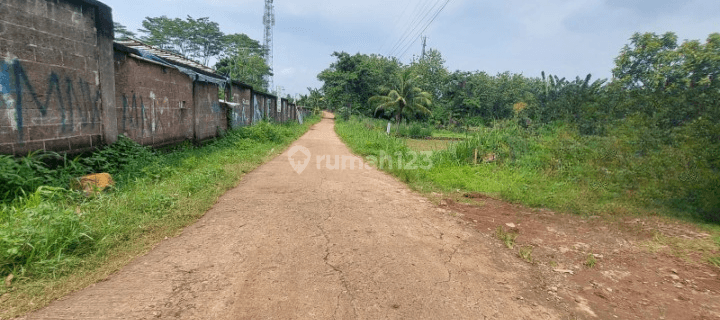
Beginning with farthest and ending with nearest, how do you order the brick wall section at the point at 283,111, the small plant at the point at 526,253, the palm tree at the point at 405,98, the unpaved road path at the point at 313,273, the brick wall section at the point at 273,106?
the brick wall section at the point at 283,111, the palm tree at the point at 405,98, the brick wall section at the point at 273,106, the small plant at the point at 526,253, the unpaved road path at the point at 313,273

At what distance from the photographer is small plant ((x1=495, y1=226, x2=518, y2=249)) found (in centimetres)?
387

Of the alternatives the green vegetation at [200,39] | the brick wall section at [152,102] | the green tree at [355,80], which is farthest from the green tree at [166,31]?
the brick wall section at [152,102]

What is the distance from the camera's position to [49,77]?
183 inches

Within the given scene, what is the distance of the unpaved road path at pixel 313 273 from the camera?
229 cm

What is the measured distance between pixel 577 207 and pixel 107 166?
8080mm

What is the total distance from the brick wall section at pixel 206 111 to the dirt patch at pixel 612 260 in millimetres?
8091

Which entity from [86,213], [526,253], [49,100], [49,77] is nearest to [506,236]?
[526,253]

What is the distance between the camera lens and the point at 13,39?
162 inches

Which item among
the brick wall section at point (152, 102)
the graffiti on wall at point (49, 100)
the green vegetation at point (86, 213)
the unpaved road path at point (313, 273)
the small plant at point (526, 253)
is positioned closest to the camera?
the unpaved road path at point (313, 273)

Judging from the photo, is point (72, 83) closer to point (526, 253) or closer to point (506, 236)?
point (506, 236)

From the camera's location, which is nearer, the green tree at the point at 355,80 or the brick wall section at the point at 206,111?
the brick wall section at the point at 206,111

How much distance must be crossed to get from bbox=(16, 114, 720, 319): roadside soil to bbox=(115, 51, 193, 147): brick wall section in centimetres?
344

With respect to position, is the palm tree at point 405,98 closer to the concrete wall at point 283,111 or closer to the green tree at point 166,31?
the concrete wall at point 283,111

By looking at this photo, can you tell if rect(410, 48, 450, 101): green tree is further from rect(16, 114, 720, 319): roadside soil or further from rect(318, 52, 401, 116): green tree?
rect(16, 114, 720, 319): roadside soil
